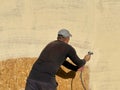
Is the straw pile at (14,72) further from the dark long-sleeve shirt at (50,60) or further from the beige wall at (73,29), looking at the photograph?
the dark long-sleeve shirt at (50,60)

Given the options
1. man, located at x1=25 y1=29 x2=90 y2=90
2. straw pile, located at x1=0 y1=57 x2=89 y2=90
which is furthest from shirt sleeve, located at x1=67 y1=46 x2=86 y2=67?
straw pile, located at x1=0 y1=57 x2=89 y2=90

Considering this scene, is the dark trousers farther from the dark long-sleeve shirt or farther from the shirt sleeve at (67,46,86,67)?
the shirt sleeve at (67,46,86,67)

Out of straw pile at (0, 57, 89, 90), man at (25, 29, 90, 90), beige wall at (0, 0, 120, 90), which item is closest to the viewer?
man at (25, 29, 90, 90)

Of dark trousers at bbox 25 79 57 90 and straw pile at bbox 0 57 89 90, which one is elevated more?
dark trousers at bbox 25 79 57 90

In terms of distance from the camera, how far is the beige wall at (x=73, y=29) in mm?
8531

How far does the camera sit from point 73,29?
9273mm

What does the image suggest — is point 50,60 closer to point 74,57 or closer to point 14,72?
point 74,57

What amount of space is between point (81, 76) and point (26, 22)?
4.72 feet

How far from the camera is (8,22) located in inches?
333

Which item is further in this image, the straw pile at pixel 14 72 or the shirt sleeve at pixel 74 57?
the straw pile at pixel 14 72

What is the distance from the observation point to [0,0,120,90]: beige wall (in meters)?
8.53

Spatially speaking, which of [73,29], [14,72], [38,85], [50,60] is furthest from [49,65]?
[73,29]

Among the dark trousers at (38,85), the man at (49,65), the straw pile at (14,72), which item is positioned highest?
the man at (49,65)

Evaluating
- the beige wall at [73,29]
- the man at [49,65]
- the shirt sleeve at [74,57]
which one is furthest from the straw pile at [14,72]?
the shirt sleeve at [74,57]
